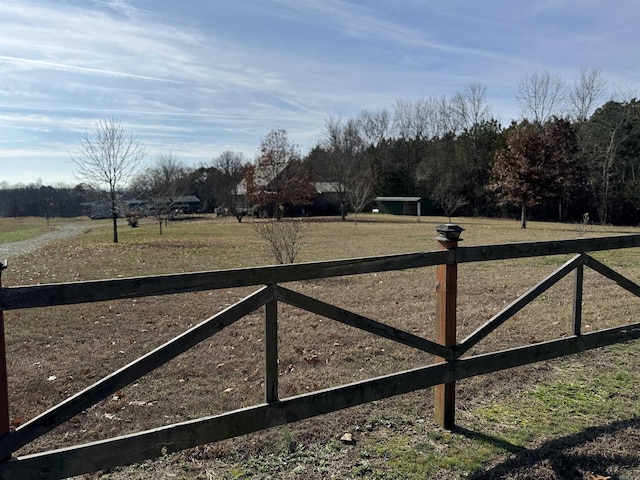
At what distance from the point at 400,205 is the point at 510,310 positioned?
2109 inches

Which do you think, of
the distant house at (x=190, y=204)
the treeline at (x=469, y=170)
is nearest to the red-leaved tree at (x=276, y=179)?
the treeline at (x=469, y=170)

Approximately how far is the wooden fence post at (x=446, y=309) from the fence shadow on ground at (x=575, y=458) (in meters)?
0.18

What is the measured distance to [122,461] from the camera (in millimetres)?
2479

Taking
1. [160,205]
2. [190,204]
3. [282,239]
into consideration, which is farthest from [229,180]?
[282,239]

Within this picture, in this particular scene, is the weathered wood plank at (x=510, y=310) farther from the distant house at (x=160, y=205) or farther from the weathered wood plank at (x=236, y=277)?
the distant house at (x=160, y=205)

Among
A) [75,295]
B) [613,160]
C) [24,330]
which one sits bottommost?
[24,330]

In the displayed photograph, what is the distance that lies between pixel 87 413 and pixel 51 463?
1.84 meters

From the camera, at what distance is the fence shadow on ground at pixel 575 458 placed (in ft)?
9.74

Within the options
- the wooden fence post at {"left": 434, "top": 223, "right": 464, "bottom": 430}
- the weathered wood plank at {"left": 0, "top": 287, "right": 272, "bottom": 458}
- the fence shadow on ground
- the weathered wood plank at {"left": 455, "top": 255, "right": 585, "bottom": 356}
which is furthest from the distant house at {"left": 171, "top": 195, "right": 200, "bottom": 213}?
the fence shadow on ground

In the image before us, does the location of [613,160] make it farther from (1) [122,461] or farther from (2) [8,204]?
(2) [8,204]

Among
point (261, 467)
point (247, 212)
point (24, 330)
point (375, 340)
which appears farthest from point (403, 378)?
point (247, 212)

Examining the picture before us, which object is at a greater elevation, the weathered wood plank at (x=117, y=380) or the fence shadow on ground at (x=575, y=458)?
the weathered wood plank at (x=117, y=380)

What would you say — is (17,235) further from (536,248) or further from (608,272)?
(608,272)

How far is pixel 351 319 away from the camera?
3113 millimetres
